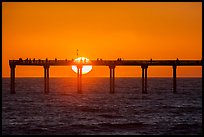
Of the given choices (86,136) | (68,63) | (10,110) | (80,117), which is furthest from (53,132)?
(68,63)

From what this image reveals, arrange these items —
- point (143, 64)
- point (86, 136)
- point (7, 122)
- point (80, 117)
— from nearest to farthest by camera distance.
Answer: point (86, 136) → point (7, 122) → point (80, 117) → point (143, 64)

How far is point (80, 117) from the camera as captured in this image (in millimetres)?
52719

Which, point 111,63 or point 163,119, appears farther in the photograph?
point 111,63

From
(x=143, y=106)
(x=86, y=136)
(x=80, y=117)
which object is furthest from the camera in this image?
(x=143, y=106)

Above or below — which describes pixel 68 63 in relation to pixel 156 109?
above

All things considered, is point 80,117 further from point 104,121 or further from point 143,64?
point 143,64

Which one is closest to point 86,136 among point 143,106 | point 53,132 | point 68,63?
point 53,132

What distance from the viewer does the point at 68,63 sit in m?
83.4

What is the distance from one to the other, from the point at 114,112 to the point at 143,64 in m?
25.8

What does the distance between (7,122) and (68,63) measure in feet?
119

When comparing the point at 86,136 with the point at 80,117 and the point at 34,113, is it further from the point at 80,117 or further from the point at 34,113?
the point at 34,113

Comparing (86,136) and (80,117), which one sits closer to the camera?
(86,136)

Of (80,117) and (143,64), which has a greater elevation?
(143,64)

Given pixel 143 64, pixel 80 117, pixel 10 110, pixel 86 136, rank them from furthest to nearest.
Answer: pixel 143 64 < pixel 10 110 < pixel 80 117 < pixel 86 136
